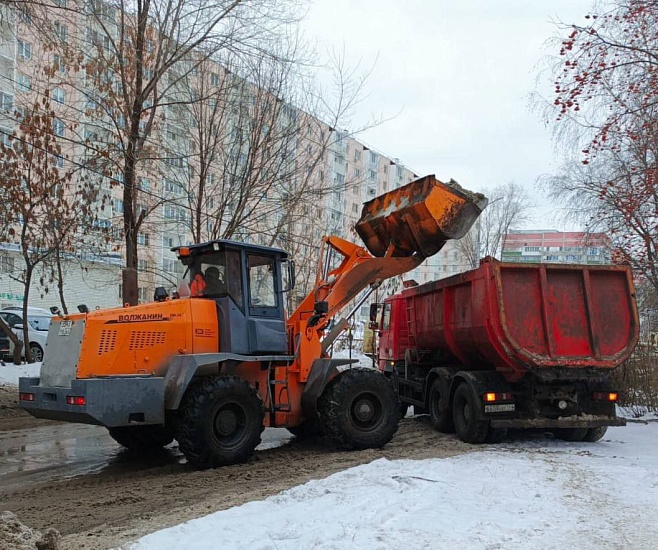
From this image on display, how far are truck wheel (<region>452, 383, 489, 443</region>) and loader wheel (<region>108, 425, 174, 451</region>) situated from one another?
4.31 m

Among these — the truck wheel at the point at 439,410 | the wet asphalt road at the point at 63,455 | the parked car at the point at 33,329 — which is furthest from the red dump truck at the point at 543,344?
the parked car at the point at 33,329

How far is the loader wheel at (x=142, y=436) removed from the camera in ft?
32.2

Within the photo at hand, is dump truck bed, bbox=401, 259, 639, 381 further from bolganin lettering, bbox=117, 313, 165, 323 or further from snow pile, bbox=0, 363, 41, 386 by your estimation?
snow pile, bbox=0, 363, 41, 386

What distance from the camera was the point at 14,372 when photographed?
1808cm

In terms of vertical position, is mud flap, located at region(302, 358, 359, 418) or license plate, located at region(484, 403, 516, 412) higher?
mud flap, located at region(302, 358, 359, 418)

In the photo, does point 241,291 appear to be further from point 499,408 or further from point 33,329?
point 33,329

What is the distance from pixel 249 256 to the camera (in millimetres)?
9430

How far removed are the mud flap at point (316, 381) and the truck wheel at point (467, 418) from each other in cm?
201

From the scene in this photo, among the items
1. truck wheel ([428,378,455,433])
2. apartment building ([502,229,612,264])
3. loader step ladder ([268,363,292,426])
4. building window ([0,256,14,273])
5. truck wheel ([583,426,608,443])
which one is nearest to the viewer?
loader step ladder ([268,363,292,426])

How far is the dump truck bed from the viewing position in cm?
943

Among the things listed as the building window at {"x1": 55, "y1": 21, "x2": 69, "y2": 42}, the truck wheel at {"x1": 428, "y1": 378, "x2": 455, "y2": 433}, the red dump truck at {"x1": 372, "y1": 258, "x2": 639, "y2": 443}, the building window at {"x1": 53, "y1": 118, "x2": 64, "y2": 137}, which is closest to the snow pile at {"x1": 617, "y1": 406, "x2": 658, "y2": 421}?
the red dump truck at {"x1": 372, "y1": 258, "x2": 639, "y2": 443}

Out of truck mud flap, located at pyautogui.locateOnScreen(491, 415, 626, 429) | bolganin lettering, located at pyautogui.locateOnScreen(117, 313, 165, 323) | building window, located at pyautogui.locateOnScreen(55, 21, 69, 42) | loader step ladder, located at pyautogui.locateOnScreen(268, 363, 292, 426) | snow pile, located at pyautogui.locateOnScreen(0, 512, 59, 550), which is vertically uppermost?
building window, located at pyautogui.locateOnScreen(55, 21, 69, 42)

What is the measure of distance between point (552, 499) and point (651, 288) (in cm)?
1536

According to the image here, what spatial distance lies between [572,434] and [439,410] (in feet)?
7.06
